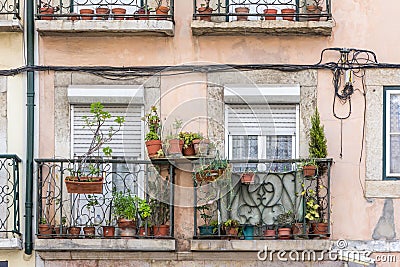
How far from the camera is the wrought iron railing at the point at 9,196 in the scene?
53.0ft

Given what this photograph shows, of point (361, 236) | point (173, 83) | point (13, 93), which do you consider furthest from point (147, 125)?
point (361, 236)

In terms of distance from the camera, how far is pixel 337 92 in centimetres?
1648

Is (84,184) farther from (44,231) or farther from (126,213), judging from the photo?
(44,231)

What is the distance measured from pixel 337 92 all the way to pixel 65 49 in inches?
129

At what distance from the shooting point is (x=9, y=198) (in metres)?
16.3

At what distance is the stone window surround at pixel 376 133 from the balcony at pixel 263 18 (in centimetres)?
81

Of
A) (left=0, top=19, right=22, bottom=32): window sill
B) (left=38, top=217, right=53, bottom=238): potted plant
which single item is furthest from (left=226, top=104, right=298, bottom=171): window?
(left=0, top=19, right=22, bottom=32): window sill

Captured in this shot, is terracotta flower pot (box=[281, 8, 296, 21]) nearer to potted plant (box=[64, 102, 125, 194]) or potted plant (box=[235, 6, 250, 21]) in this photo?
potted plant (box=[235, 6, 250, 21])

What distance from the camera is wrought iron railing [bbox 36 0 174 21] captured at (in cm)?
1628

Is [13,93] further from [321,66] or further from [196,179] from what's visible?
[321,66]

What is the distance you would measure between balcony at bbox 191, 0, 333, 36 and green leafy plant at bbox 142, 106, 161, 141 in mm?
1105

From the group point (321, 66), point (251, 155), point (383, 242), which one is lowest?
point (383, 242)

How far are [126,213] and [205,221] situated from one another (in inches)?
36.9

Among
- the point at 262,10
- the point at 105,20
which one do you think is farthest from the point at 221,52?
the point at 105,20
